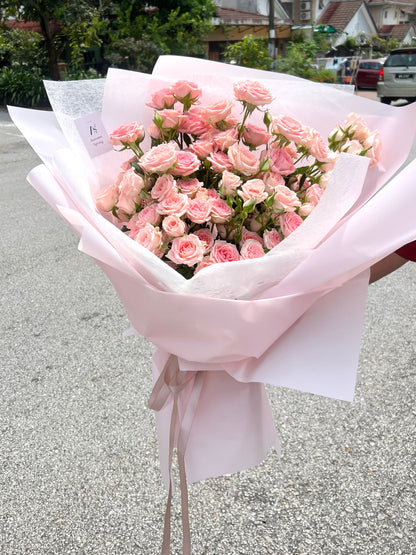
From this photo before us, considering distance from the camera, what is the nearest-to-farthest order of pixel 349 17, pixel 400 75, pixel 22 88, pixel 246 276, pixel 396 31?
pixel 246 276 → pixel 22 88 → pixel 400 75 → pixel 349 17 → pixel 396 31

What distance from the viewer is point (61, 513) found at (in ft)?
6.70

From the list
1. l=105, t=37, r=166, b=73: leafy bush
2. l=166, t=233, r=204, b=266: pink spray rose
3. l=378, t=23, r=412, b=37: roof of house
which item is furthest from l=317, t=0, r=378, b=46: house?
l=166, t=233, r=204, b=266: pink spray rose

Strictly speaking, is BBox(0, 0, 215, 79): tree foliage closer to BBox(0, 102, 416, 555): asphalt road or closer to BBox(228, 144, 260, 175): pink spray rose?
BBox(0, 102, 416, 555): asphalt road

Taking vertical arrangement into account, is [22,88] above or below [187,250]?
below

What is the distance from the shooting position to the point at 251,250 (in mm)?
982

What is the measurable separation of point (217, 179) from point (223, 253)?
0.58ft

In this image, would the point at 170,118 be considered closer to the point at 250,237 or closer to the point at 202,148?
the point at 202,148

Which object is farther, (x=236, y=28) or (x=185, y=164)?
(x=236, y=28)

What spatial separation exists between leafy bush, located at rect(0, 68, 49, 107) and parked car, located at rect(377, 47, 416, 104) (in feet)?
28.3

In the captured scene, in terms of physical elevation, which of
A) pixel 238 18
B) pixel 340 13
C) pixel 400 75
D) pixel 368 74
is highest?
pixel 400 75

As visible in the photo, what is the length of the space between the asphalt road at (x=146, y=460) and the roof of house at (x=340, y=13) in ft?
134

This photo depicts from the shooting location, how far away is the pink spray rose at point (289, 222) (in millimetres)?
998

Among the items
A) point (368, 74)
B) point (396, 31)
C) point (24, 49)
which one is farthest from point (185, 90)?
point (396, 31)

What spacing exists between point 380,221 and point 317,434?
1751mm
